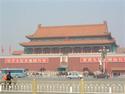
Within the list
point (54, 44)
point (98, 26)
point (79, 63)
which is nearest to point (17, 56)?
point (54, 44)

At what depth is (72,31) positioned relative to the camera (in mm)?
56062

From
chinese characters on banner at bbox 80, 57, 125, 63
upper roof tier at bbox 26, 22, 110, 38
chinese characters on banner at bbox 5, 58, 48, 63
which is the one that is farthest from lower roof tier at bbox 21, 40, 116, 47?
chinese characters on banner at bbox 5, 58, 48, 63

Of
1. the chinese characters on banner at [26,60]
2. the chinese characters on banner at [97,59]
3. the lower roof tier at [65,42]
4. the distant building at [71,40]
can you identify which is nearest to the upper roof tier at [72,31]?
the distant building at [71,40]

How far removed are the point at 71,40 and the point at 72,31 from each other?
2608 millimetres

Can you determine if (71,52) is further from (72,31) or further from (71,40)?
(72,31)

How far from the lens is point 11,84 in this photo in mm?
15664

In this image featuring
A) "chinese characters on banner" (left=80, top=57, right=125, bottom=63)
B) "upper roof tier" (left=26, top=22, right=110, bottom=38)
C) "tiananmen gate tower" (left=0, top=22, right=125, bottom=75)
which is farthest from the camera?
"upper roof tier" (left=26, top=22, right=110, bottom=38)

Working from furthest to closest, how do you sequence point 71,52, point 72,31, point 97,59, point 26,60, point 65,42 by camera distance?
point 72,31
point 65,42
point 71,52
point 26,60
point 97,59

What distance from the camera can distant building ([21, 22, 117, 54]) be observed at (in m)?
51.9

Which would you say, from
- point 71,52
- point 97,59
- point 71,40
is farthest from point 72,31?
point 97,59

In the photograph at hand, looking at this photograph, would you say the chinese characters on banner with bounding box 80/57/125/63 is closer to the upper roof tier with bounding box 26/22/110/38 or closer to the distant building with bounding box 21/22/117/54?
the distant building with bounding box 21/22/117/54

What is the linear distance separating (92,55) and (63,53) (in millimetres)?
5249

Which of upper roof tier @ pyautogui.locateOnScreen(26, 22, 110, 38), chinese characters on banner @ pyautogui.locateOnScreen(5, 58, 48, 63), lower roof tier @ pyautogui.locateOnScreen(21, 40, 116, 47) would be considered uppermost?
upper roof tier @ pyautogui.locateOnScreen(26, 22, 110, 38)

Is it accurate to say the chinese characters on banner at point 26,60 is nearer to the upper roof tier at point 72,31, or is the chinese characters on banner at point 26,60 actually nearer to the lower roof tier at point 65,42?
the lower roof tier at point 65,42
